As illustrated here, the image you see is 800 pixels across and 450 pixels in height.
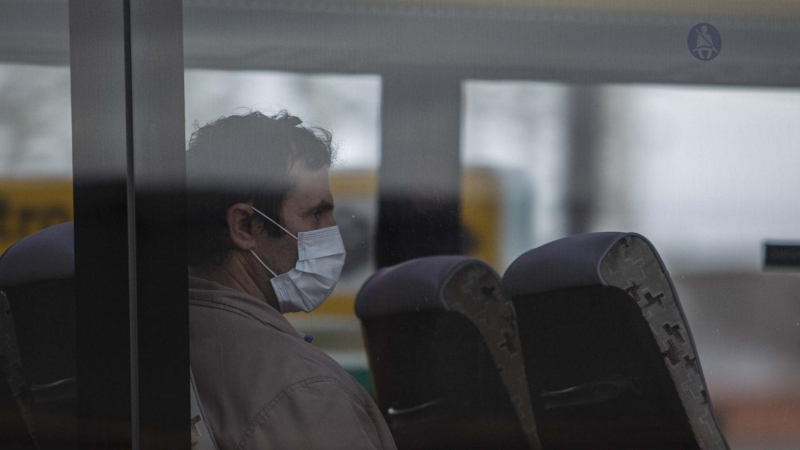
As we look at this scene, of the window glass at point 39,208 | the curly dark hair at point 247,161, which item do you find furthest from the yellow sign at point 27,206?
the curly dark hair at point 247,161

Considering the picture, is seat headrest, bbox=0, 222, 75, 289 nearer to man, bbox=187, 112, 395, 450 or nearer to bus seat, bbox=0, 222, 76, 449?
bus seat, bbox=0, 222, 76, 449

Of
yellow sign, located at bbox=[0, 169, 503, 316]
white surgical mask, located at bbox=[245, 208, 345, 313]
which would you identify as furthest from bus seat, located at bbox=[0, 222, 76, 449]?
white surgical mask, located at bbox=[245, 208, 345, 313]

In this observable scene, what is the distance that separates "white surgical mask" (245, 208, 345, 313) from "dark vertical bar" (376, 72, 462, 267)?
0.34 feet

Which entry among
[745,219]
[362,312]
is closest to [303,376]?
[362,312]

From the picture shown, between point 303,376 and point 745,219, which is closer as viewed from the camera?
point 303,376

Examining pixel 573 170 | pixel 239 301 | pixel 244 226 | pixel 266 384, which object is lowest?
pixel 266 384

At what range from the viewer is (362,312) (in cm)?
177

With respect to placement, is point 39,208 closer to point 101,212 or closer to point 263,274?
point 101,212

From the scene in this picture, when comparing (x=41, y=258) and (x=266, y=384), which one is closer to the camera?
(x=266, y=384)

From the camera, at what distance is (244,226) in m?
1.77

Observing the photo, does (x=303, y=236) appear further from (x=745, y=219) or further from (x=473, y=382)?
(x=745, y=219)

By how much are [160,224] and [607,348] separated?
42.0 inches

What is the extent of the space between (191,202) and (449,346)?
671 millimetres

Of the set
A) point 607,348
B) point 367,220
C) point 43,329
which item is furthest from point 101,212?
point 607,348
